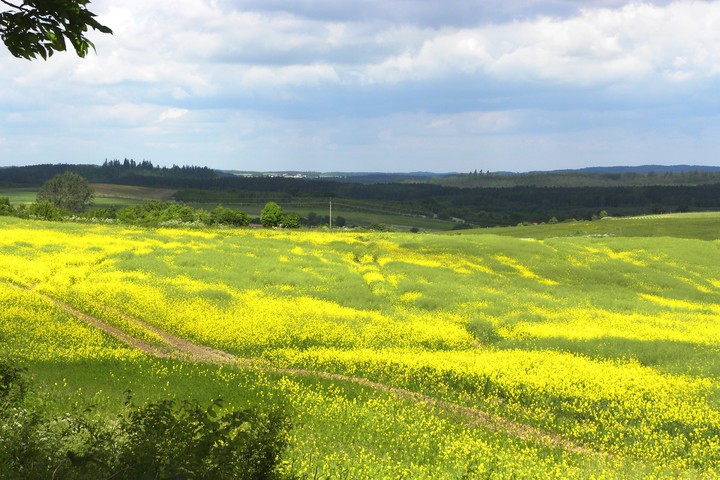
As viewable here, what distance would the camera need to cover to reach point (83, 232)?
61.4 m

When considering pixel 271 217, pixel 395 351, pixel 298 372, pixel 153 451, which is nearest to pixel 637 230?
pixel 271 217

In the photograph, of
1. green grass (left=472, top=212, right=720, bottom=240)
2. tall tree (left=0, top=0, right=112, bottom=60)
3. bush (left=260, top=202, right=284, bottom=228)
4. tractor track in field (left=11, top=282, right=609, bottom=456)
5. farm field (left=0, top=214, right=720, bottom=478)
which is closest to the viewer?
tall tree (left=0, top=0, right=112, bottom=60)

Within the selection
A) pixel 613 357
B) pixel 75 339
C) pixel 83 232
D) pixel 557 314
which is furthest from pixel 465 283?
pixel 83 232

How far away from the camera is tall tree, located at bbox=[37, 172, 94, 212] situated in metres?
176

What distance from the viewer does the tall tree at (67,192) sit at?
17596 centimetres

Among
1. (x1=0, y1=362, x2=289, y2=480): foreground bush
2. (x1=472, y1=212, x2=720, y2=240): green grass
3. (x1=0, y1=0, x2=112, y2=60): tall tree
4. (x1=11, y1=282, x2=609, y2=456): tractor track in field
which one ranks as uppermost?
(x1=0, y1=0, x2=112, y2=60): tall tree

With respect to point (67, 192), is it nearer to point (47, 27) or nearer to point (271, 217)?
point (271, 217)

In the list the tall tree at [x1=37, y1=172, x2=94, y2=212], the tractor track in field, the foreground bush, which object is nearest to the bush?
the tall tree at [x1=37, y1=172, x2=94, y2=212]

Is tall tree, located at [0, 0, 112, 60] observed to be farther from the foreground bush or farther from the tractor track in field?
the tractor track in field

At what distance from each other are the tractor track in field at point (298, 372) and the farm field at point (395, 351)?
112 millimetres

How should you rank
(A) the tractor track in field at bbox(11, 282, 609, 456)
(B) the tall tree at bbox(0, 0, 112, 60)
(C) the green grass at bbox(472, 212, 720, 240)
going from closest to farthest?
(B) the tall tree at bbox(0, 0, 112, 60) < (A) the tractor track in field at bbox(11, 282, 609, 456) < (C) the green grass at bbox(472, 212, 720, 240)

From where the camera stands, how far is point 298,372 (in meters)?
21.8

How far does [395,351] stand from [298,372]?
17.7 ft

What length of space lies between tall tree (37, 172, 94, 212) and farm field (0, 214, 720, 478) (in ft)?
449
